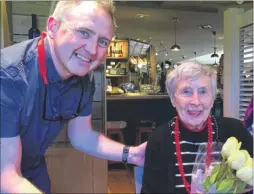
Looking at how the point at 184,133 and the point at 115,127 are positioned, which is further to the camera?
the point at 115,127

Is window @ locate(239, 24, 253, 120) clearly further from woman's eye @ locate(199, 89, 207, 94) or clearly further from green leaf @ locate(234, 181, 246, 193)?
green leaf @ locate(234, 181, 246, 193)

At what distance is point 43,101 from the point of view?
3.04ft

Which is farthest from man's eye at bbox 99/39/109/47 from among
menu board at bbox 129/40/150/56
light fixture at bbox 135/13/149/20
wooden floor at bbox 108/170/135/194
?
menu board at bbox 129/40/150/56

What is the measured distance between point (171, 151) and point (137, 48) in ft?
22.7

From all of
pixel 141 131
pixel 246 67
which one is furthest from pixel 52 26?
pixel 141 131

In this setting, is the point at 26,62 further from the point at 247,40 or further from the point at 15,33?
the point at 247,40

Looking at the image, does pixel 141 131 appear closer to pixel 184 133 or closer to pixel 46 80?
pixel 184 133

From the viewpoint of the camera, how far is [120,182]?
350 centimetres

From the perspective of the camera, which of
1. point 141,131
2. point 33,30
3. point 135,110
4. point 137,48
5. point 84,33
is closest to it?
point 84,33

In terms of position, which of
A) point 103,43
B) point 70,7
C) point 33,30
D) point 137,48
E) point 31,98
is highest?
point 137,48

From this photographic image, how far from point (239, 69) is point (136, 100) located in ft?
6.68

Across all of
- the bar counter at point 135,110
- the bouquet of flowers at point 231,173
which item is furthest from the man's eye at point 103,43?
the bar counter at point 135,110

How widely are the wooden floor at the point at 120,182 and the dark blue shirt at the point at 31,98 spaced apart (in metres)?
2.25

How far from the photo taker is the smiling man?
74 centimetres
